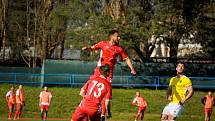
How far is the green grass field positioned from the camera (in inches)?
1572

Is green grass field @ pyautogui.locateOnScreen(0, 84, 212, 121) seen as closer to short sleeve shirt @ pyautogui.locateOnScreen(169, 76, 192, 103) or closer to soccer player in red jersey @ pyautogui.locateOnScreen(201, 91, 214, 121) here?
soccer player in red jersey @ pyautogui.locateOnScreen(201, 91, 214, 121)

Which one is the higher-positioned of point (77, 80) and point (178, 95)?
point (178, 95)

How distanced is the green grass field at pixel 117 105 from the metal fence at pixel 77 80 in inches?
99.0

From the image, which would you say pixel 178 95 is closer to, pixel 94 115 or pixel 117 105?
pixel 94 115

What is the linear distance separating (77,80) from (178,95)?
110 feet

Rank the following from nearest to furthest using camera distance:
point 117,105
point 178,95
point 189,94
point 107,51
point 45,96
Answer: point 189,94, point 178,95, point 107,51, point 45,96, point 117,105

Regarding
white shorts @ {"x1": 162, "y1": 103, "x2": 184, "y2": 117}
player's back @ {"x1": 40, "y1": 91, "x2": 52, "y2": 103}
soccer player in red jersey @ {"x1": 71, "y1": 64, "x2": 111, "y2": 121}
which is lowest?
player's back @ {"x1": 40, "y1": 91, "x2": 52, "y2": 103}

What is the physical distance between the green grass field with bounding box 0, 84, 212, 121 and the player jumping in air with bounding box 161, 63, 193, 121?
23174 mm

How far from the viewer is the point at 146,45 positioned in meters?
52.1

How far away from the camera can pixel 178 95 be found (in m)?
15.1

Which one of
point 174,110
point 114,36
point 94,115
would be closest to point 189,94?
point 174,110

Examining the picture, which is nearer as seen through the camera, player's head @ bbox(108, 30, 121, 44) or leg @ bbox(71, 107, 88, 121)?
leg @ bbox(71, 107, 88, 121)

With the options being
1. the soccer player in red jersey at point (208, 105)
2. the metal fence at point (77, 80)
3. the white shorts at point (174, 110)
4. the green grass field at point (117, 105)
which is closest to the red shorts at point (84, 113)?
the white shorts at point (174, 110)

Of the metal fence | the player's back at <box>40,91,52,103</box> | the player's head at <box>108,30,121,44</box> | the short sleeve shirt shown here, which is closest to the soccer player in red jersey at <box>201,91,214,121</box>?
the player's back at <box>40,91,52,103</box>
